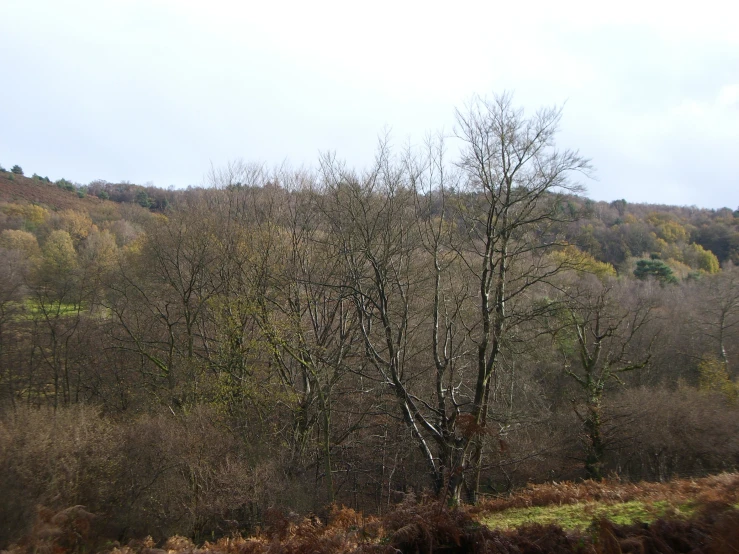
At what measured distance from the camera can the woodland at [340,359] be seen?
12961 millimetres

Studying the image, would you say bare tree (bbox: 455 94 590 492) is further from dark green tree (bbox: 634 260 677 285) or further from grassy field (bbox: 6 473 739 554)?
dark green tree (bbox: 634 260 677 285)

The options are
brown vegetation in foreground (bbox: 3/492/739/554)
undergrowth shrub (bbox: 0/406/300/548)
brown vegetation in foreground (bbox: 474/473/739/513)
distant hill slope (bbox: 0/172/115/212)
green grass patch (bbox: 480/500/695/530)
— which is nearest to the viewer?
brown vegetation in foreground (bbox: 3/492/739/554)

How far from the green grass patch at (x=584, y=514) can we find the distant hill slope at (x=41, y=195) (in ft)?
269

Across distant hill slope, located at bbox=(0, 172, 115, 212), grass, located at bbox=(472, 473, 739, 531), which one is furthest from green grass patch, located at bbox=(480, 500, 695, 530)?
distant hill slope, located at bbox=(0, 172, 115, 212)

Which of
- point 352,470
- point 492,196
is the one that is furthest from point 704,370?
point 492,196

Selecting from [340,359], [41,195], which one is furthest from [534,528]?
[41,195]

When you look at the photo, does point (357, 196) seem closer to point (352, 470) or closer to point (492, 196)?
point (492, 196)

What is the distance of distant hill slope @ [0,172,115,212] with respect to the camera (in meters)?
80.4

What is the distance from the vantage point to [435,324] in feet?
46.4

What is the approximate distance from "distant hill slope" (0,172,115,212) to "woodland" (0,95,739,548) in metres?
54.6

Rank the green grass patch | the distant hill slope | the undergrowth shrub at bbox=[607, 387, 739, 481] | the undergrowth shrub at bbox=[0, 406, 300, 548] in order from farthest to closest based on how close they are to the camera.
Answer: the distant hill slope → the undergrowth shrub at bbox=[607, 387, 739, 481] → the undergrowth shrub at bbox=[0, 406, 300, 548] → the green grass patch

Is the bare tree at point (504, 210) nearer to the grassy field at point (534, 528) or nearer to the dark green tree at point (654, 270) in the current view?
the grassy field at point (534, 528)

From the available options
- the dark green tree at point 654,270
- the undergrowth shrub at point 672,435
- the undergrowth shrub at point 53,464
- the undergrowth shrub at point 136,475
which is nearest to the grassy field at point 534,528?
the undergrowth shrub at point 53,464

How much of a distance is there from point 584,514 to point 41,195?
328 ft
